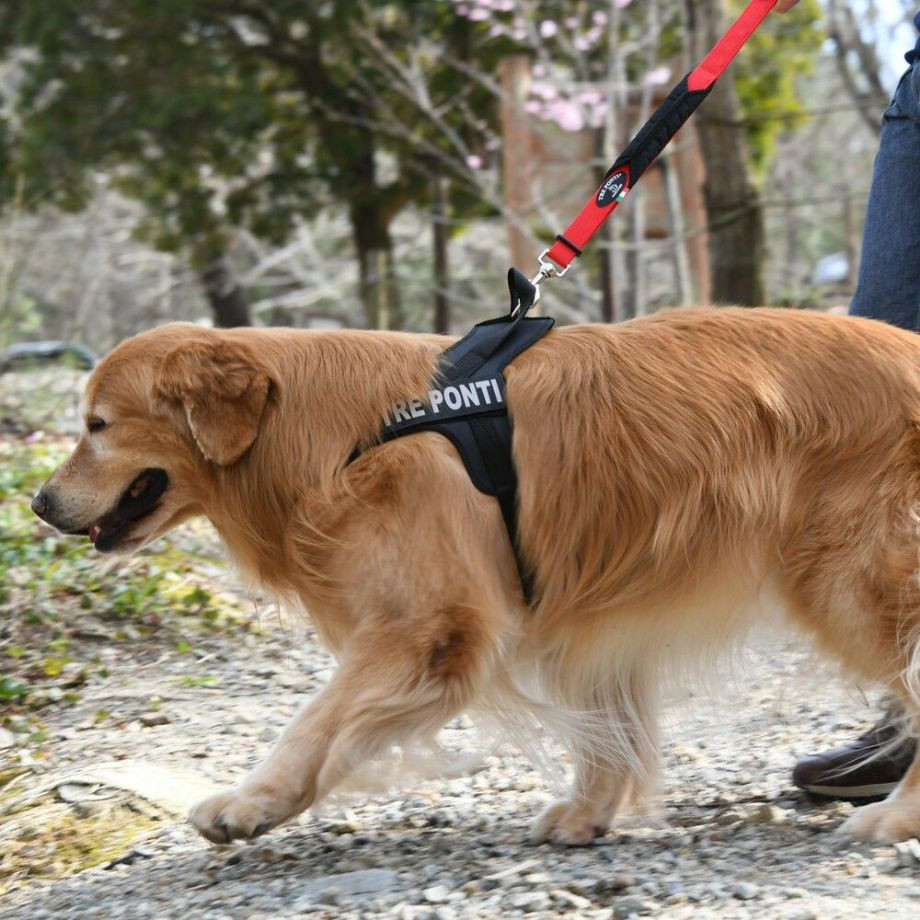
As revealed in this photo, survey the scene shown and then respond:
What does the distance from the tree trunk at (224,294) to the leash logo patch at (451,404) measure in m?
11.8

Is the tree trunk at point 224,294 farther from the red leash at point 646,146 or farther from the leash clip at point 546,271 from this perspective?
the red leash at point 646,146

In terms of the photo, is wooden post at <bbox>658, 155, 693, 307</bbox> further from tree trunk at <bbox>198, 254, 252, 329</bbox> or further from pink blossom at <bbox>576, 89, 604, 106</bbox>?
tree trunk at <bbox>198, 254, 252, 329</bbox>

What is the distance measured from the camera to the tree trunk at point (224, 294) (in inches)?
598

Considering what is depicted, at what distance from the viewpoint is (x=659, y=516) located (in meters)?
3.32

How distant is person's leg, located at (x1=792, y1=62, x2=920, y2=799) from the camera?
11.9 feet

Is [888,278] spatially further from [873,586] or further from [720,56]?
[873,586]

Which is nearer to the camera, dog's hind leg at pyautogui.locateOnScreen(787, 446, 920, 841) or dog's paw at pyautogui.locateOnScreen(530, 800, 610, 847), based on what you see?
dog's hind leg at pyautogui.locateOnScreen(787, 446, 920, 841)

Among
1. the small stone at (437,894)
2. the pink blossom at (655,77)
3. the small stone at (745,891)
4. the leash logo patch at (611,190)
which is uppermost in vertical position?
the pink blossom at (655,77)

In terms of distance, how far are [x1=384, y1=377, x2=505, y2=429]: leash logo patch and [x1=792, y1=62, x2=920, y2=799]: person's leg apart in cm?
124

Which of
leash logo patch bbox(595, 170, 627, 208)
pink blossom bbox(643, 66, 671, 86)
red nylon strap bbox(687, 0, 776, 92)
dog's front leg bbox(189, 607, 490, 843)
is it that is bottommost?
dog's front leg bbox(189, 607, 490, 843)

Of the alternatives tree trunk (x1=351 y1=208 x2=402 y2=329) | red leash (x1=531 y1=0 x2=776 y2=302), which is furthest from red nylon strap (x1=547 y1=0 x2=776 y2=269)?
tree trunk (x1=351 y1=208 x2=402 y2=329)

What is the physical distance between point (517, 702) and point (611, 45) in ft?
27.6

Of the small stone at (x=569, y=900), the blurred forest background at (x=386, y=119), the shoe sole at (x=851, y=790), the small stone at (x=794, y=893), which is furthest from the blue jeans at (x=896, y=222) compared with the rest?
the blurred forest background at (x=386, y=119)

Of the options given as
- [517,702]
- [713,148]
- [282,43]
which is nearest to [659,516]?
[517,702]
